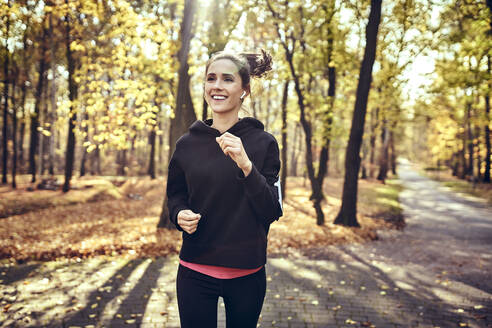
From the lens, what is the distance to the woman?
202 centimetres

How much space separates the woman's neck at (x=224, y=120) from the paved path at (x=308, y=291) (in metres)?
3.59

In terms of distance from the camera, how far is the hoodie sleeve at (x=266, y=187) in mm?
1837

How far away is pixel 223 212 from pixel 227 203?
0.18 feet

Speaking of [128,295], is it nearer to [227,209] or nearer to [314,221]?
[227,209]

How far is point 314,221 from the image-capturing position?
13.4m

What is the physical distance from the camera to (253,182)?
72.0 inches

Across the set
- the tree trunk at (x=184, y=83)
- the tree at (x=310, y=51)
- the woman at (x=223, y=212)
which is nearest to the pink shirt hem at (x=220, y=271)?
the woman at (x=223, y=212)

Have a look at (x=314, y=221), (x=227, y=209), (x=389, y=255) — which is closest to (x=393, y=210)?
(x=314, y=221)

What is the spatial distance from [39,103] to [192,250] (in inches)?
829

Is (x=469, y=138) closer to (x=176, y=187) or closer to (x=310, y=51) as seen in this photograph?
(x=310, y=51)

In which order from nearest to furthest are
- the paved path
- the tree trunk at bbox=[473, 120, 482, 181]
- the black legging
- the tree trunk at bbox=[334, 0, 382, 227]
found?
the black legging, the paved path, the tree trunk at bbox=[334, 0, 382, 227], the tree trunk at bbox=[473, 120, 482, 181]

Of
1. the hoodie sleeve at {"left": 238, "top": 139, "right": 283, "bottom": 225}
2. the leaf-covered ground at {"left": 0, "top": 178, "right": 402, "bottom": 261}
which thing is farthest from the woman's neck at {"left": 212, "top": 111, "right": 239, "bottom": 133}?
the leaf-covered ground at {"left": 0, "top": 178, "right": 402, "bottom": 261}

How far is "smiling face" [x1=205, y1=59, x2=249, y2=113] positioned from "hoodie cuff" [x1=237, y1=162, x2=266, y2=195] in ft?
1.66

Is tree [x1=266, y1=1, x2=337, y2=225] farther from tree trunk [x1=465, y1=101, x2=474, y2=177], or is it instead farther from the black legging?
tree trunk [x1=465, y1=101, x2=474, y2=177]
